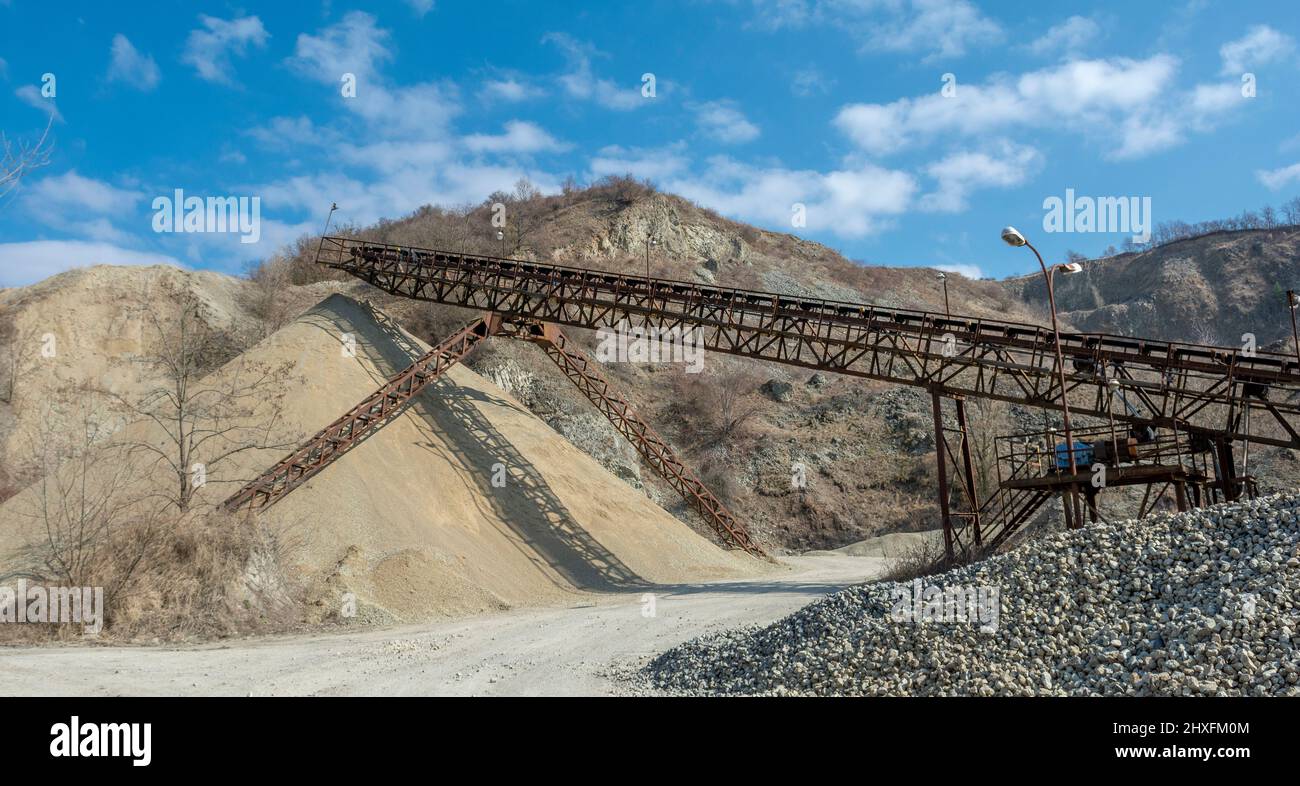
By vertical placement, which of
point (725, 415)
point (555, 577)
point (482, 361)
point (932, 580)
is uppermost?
point (482, 361)

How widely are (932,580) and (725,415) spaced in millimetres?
32582

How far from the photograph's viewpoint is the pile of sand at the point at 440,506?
18562 mm

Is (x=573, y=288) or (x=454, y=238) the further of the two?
(x=454, y=238)

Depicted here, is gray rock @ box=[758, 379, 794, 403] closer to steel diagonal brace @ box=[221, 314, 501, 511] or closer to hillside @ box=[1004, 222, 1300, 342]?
steel diagonal brace @ box=[221, 314, 501, 511]

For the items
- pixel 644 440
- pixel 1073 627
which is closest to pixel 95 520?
pixel 644 440

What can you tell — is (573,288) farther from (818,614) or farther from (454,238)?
(454,238)

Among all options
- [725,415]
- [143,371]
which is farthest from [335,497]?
[725,415]

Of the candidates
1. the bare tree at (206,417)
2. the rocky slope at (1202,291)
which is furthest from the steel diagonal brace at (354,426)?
the rocky slope at (1202,291)

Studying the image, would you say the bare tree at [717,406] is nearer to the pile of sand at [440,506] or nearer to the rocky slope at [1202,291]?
the pile of sand at [440,506]

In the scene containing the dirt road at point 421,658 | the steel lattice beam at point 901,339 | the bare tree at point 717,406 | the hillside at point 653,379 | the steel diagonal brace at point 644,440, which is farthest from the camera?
the bare tree at point 717,406

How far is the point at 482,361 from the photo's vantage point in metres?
38.6

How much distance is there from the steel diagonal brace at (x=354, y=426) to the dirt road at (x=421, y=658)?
19.3 feet

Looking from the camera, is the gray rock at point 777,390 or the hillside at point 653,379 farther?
the gray rock at point 777,390
